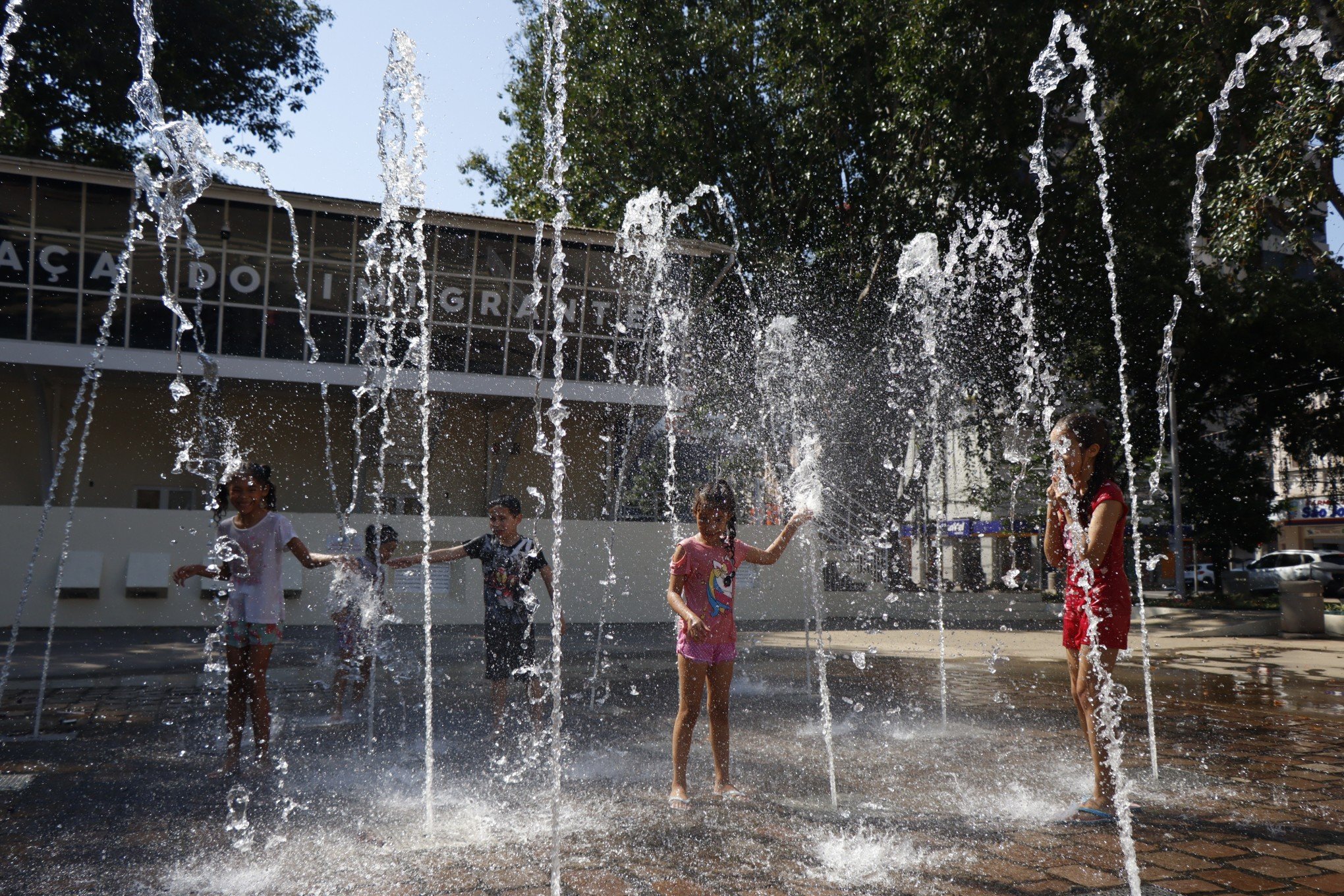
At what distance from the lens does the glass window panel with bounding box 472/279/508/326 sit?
66.7 ft

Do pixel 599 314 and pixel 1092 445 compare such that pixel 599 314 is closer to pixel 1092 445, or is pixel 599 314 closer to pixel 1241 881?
pixel 1092 445

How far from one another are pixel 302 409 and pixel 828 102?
1235cm

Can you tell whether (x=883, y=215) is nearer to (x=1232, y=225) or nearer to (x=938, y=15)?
(x=938, y=15)

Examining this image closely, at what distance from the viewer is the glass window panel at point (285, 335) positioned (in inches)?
744

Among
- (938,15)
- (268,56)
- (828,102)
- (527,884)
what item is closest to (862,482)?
(828,102)

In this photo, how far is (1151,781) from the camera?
16.0ft

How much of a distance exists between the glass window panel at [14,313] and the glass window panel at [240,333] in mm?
3186

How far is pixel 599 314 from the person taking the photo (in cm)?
2141

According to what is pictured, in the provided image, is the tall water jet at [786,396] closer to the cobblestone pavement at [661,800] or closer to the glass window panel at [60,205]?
the cobblestone pavement at [661,800]

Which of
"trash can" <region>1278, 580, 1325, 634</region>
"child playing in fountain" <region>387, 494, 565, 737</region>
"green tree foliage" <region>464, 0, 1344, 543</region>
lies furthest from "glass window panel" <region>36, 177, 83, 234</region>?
"trash can" <region>1278, 580, 1325, 634</region>

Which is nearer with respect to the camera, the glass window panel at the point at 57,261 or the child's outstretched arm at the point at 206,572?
the child's outstretched arm at the point at 206,572

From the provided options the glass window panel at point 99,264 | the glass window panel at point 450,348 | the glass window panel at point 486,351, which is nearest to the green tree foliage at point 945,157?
the glass window panel at point 486,351

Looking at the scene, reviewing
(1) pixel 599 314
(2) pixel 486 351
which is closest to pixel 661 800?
(2) pixel 486 351

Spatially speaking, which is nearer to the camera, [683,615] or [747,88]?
[683,615]
